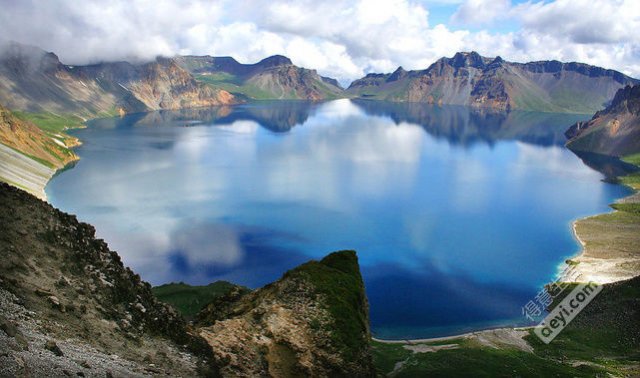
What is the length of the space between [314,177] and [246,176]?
23.0m

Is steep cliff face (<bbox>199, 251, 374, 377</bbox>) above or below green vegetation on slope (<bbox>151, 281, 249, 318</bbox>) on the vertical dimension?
above

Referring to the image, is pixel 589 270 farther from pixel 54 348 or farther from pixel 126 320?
pixel 54 348

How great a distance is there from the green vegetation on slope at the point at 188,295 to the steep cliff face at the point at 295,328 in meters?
22.1

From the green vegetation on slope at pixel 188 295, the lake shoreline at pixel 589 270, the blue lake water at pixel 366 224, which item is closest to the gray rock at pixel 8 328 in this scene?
the green vegetation on slope at pixel 188 295

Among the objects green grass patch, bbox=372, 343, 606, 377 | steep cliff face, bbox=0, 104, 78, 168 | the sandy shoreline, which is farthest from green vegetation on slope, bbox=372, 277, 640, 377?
steep cliff face, bbox=0, 104, 78, 168

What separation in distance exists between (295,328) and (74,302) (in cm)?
1624

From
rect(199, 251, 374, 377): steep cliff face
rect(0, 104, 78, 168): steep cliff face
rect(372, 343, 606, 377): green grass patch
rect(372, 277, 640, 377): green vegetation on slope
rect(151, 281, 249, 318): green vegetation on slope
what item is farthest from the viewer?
rect(0, 104, 78, 168): steep cliff face

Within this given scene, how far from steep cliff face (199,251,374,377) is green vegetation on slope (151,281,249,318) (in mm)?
22123

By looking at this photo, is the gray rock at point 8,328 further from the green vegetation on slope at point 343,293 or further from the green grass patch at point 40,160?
the green grass patch at point 40,160

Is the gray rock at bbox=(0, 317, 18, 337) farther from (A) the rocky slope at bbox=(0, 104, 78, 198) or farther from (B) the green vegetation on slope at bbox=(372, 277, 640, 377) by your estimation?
(A) the rocky slope at bbox=(0, 104, 78, 198)

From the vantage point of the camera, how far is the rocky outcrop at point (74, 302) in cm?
2098

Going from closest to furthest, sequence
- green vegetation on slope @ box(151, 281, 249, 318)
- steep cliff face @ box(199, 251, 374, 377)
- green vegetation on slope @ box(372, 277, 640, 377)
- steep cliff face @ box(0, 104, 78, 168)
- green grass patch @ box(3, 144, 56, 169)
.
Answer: steep cliff face @ box(199, 251, 374, 377) → green vegetation on slope @ box(372, 277, 640, 377) → green vegetation on slope @ box(151, 281, 249, 318) → green grass patch @ box(3, 144, 56, 169) → steep cliff face @ box(0, 104, 78, 168)

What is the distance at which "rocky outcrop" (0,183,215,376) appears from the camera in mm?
20984

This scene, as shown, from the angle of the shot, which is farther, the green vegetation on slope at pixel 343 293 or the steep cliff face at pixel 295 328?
the green vegetation on slope at pixel 343 293
